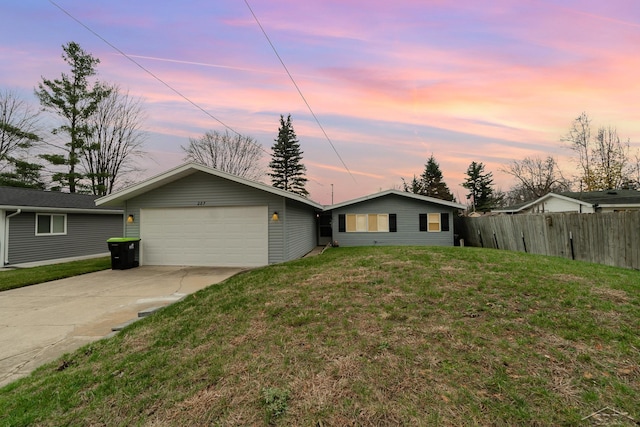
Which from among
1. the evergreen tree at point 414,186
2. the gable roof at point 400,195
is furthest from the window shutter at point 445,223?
the evergreen tree at point 414,186

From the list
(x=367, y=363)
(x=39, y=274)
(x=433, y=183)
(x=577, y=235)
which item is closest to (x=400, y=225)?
(x=577, y=235)

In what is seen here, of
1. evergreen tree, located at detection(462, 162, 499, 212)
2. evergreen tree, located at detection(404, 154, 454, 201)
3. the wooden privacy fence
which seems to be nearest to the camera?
the wooden privacy fence

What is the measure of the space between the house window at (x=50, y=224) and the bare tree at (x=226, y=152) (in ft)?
51.5

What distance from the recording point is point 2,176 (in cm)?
1867

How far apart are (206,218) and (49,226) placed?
785 cm

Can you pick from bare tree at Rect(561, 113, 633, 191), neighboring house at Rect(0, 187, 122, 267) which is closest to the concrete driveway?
neighboring house at Rect(0, 187, 122, 267)

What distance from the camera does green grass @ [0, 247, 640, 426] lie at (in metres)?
2.07

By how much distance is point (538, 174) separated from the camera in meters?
29.8

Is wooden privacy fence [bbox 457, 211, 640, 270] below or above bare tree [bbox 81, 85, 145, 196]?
below

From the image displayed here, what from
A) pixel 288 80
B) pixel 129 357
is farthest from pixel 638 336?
pixel 288 80

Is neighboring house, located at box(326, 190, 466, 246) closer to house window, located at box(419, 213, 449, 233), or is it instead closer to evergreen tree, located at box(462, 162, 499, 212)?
house window, located at box(419, 213, 449, 233)

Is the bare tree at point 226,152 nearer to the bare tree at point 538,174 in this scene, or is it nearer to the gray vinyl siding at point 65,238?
the gray vinyl siding at point 65,238

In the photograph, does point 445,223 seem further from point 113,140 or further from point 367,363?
point 113,140

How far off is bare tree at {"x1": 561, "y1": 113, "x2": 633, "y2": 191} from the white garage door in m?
26.2
